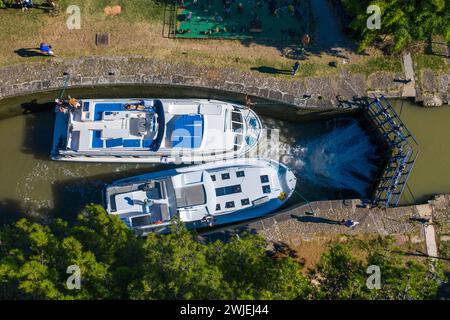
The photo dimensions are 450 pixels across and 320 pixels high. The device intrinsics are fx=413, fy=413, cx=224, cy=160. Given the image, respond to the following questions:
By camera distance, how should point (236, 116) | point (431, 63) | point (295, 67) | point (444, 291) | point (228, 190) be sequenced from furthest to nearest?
point (431, 63), point (295, 67), point (236, 116), point (228, 190), point (444, 291)

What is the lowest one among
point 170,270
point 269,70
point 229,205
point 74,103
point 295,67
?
point 170,270

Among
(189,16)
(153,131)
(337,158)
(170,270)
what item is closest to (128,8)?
(189,16)

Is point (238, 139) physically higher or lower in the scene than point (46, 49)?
lower

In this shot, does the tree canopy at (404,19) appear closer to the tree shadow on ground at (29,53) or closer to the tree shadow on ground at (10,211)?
the tree shadow on ground at (29,53)

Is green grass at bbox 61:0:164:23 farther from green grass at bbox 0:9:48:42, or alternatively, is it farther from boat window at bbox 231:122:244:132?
boat window at bbox 231:122:244:132

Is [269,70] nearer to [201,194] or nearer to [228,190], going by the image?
[228,190]

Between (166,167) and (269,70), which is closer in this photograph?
(269,70)

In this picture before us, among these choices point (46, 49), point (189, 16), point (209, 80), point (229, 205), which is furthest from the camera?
point (189, 16)
